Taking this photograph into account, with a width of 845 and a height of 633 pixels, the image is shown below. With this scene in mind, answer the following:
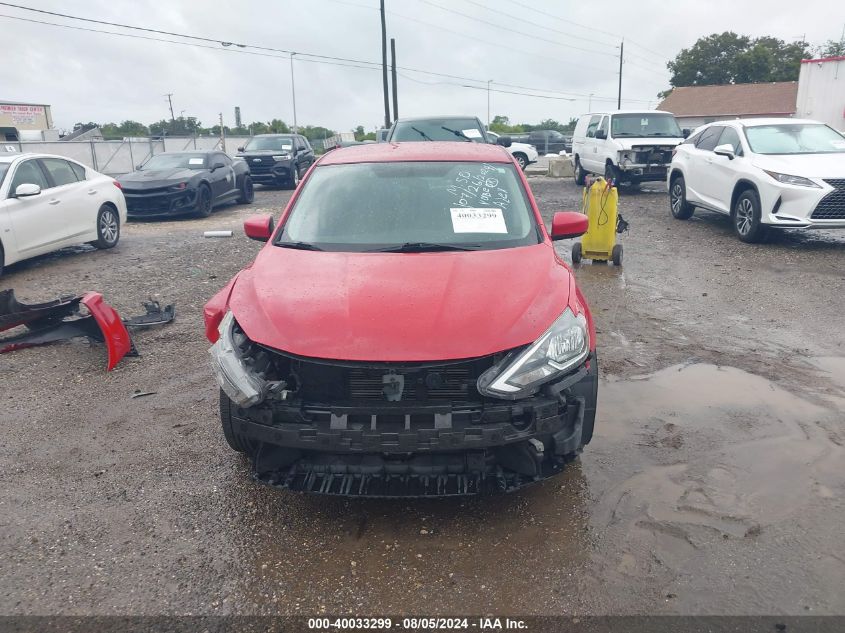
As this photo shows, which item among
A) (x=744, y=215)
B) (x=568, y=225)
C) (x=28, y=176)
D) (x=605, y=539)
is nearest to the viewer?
(x=605, y=539)

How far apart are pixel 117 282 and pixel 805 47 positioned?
265ft

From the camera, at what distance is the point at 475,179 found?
446 centimetres

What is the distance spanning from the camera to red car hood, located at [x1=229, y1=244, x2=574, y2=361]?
2959mm

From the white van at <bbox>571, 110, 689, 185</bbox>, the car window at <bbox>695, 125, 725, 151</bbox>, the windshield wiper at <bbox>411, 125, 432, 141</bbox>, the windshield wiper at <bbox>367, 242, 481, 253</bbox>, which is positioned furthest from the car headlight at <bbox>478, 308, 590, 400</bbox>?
the white van at <bbox>571, 110, 689, 185</bbox>

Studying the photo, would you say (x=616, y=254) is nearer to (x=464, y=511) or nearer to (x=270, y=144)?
(x=464, y=511)

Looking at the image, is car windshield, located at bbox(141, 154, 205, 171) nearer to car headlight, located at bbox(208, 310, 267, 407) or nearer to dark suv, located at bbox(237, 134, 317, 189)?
dark suv, located at bbox(237, 134, 317, 189)

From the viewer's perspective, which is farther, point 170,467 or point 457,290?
point 170,467

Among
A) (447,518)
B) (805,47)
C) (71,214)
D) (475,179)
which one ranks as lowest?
(447,518)

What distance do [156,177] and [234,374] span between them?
40.0ft

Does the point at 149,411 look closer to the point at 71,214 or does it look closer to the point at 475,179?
the point at 475,179

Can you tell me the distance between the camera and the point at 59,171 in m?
9.78

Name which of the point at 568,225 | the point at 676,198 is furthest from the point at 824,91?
the point at 568,225

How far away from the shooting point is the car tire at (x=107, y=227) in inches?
411

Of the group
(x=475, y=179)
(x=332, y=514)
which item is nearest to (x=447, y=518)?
(x=332, y=514)
